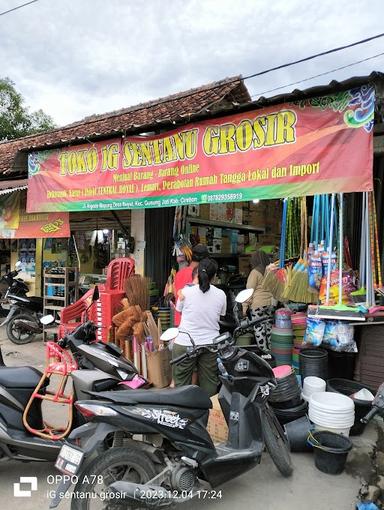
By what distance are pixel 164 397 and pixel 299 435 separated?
1.62 meters

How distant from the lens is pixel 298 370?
173 inches

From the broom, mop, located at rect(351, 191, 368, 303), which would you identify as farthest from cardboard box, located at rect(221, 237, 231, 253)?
mop, located at rect(351, 191, 368, 303)

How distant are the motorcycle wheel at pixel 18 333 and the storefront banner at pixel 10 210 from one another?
180 centimetres

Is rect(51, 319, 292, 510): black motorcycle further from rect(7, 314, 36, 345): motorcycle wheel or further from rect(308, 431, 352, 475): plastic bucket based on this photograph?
rect(7, 314, 36, 345): motorcycle wheel

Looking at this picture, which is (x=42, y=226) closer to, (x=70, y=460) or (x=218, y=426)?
(x=218, y=426)

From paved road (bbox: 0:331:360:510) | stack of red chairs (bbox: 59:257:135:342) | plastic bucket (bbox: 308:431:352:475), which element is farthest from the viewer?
stack of red chairs (bbox: 59:257:135:342)

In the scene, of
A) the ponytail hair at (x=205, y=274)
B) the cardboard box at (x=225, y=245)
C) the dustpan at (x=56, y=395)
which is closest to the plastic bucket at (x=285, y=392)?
the ponytail hair at (x=205, y=274)

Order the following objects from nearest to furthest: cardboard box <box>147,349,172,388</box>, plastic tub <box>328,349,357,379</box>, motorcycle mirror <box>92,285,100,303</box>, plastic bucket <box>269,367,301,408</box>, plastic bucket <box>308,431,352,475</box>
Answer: plastic bucket <box>308,431,352,475</box>
plastic bucket <box>269,367,301,408</box>
plastic tub <box>328,349,357,379</box>
cardboard box <box>147,349,172,388</box>
motorcycle mirror <box>92,285,100,303</box>

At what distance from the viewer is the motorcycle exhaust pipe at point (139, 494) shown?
6.87ft

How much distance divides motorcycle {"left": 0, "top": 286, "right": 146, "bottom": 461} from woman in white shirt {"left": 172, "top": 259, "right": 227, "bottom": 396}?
93 centimetres

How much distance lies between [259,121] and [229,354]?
258cm

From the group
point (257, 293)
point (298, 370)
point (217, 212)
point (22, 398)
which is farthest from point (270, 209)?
point (22, 398)

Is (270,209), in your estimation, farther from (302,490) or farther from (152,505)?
(152,505)

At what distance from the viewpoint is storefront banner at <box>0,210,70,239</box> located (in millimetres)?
6484
